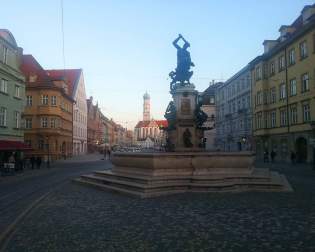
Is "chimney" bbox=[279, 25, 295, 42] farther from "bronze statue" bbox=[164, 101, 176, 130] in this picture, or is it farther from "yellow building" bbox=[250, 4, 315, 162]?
"bronze statue" bbox=[164, 101, 176, 130]

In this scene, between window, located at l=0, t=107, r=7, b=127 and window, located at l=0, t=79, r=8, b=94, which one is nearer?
window, located at l=0, t=79, r=8, b=94

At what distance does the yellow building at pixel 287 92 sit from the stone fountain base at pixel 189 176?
19488 mm

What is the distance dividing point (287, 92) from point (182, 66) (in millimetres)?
25561

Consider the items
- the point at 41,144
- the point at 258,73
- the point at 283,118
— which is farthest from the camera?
the point at 41,144

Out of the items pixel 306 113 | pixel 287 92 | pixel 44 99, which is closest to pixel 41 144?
pixel 44 99

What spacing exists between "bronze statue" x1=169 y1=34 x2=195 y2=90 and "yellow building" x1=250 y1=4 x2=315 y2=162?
16.6 metres

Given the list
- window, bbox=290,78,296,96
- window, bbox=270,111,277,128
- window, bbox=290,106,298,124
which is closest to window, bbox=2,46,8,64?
window, bbox=290,78,296,96

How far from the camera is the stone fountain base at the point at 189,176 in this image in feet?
47.5

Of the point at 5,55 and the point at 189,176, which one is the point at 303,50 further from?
the point at 189,176

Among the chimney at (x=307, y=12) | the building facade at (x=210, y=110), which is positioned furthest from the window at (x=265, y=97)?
the building facade at (x=210, y=110)

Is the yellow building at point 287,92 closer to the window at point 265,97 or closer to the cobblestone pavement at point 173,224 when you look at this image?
the window at point 265,97

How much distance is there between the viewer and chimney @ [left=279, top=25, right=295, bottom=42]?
1808 inches

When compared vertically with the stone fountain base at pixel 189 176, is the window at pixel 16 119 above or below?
above

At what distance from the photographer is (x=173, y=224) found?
8.92m
